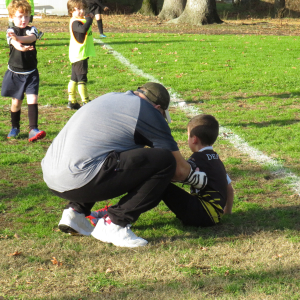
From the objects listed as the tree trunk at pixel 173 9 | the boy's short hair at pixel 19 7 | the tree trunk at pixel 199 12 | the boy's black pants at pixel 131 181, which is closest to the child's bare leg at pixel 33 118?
the boy's short hair at pixel 19 7

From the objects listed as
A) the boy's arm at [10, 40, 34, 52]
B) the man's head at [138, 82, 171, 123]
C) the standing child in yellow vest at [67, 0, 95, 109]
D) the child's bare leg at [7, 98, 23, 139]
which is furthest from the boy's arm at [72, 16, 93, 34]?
the man's head at [138, 82, 171, 123]

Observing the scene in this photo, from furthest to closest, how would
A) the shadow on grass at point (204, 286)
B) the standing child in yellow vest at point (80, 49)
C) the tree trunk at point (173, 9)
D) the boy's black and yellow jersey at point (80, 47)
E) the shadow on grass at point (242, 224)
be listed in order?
the tree trunk at point (173, 9)
the boy's black and yellow jersey at point (80, 47)
the standing child in yellow vest at point (80, 49)
the shadow on grass at point (242, 224)
the shadow on grass at point (204, 286)

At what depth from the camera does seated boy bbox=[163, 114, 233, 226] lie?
11.7ft

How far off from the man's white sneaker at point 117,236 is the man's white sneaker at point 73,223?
166mm

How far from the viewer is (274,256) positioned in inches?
125

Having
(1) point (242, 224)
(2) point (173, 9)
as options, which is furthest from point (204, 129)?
(2) point (173, 9)

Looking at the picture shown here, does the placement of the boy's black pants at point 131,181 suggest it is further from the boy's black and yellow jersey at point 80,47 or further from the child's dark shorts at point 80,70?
the boy's black and yellow jersey at point 80,47

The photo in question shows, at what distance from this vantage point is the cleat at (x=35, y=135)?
19.4ft

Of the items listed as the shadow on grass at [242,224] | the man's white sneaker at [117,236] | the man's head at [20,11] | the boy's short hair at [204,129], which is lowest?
the shadow on grass at [242,224]

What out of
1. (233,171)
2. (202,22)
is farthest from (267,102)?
(202,22)

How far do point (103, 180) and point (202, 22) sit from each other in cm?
1974

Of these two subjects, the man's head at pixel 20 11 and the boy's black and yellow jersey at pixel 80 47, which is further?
the boy's black and yellow jersey at pixel 80 47

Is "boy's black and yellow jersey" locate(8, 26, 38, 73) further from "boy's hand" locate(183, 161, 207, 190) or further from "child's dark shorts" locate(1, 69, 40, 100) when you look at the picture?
"boy's hand" locate(183, 161, 207, 190)

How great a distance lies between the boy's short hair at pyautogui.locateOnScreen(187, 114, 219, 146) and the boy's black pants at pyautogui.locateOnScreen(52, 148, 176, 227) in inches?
24.8
